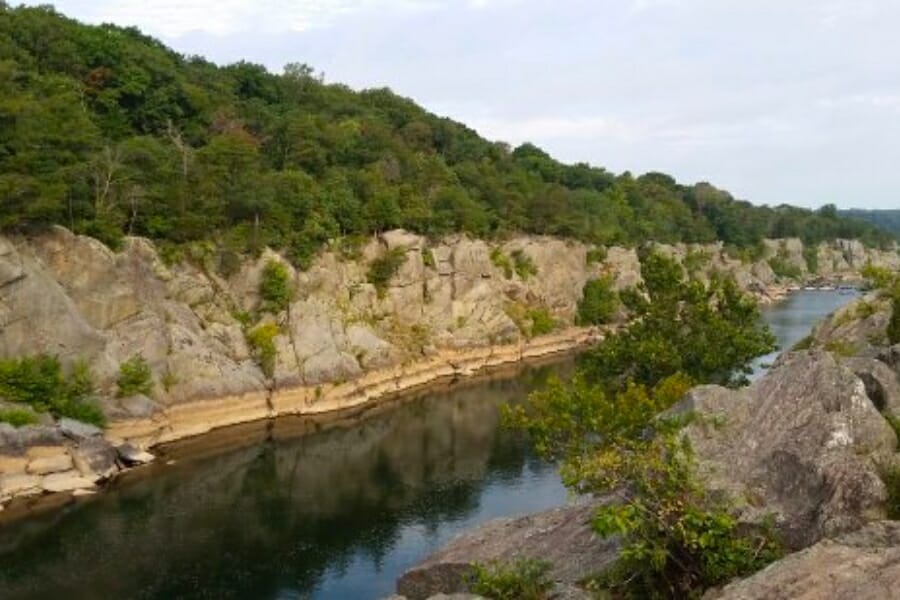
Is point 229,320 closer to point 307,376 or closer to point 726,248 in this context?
point 307,376

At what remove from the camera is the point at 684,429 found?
16.3 metres

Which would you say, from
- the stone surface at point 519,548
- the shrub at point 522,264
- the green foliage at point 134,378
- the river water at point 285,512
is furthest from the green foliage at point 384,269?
the stone surface at point 519,548

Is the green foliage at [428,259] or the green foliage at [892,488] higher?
the green foliage at [428,259]

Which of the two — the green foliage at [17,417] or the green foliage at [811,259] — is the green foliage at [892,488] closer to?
the green foliage at [17,417]

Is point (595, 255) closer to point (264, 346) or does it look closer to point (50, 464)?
point (264, 346)

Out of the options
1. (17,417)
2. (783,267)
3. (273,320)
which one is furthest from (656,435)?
(783,267)

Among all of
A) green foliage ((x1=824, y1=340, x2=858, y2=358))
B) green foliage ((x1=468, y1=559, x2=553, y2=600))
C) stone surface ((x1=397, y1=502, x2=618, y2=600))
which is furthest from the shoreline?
green foliage ((x1=468, y1=559, x2=553, y2=600))

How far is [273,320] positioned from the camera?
62469 millimetres

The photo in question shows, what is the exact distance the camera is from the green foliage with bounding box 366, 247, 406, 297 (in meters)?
73.8

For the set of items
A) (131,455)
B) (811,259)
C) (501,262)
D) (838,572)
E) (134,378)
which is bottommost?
(131,455)

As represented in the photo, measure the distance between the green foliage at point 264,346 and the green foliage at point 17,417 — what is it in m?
18.0

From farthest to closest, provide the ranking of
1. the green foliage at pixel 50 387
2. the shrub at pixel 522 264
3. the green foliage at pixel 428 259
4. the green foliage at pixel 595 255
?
the green foliage at pixel 595 255, the shrub at pixel 522 264, the green foliage at pixel 428 259, the green foliage at pixel 50 387

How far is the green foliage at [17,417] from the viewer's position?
4178cm

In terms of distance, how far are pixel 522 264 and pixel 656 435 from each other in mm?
74661
